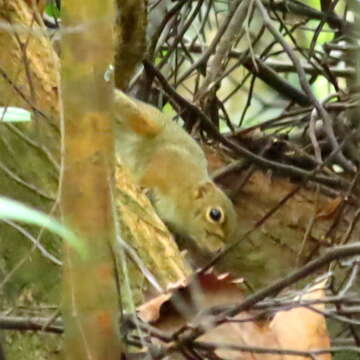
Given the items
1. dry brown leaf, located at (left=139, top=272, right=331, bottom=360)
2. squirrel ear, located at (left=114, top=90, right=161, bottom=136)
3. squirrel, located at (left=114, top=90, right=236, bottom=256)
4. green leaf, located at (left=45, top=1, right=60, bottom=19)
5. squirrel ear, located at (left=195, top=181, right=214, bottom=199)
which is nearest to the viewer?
dry brown leaf, located at (left=139, top=272, right=331, bottom=360)

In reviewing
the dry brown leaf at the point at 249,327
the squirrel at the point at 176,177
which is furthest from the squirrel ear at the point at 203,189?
the dry brown leaf at the point at 249,327

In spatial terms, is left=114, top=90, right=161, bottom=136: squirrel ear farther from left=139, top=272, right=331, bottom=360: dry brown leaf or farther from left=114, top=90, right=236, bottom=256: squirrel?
left=139, top=272, right=331, bottom=360: dry brown leaf

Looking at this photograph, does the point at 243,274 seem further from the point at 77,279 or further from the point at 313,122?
the point at 77,279

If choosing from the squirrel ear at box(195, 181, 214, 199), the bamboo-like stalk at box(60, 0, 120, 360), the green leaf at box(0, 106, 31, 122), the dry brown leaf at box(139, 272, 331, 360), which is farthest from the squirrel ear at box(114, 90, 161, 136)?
the bamboo-like stalk at box(60, 0, 120, 360)

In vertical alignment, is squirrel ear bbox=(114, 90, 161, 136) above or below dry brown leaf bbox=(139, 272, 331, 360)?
below

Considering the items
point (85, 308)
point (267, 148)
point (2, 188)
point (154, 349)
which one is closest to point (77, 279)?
point (85, 308)

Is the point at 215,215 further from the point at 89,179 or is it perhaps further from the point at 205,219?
the point at 89,179
